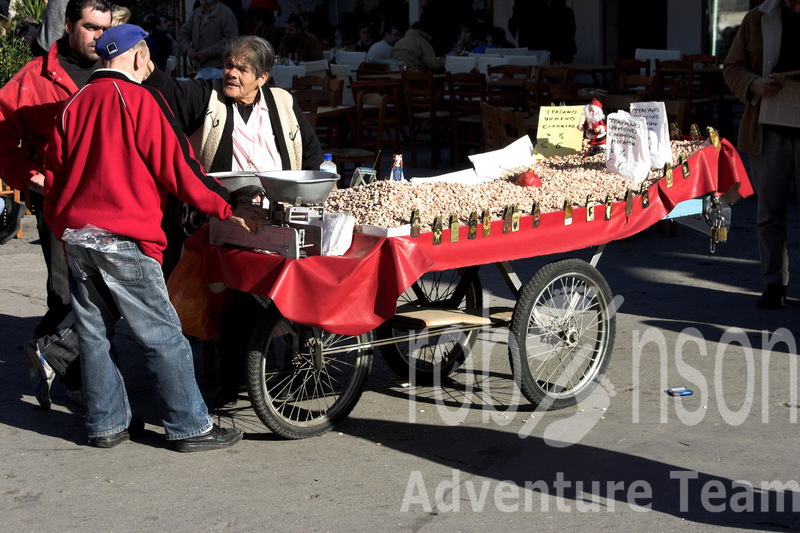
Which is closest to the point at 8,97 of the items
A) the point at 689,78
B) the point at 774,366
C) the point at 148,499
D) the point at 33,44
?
the point at 33,44

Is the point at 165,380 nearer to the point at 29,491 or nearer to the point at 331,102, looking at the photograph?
the point at 29,491

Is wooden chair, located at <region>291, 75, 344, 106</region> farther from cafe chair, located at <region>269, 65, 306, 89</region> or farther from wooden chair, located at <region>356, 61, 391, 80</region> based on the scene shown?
wooden chair, located at <region>356, 61, 391, 80</region>

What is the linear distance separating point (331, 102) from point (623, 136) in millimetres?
5807

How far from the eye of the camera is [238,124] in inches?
193

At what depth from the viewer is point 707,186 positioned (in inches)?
217

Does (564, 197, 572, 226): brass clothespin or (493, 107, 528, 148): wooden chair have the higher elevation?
(493, 107, 528, 148): wooden chair

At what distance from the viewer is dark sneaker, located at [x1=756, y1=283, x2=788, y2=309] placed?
6.53 meters

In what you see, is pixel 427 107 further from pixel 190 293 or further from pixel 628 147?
pixel 190 293

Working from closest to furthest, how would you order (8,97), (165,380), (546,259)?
(165,380)
(8,97)
(546,259)

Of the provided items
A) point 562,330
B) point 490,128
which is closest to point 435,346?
point 562,330

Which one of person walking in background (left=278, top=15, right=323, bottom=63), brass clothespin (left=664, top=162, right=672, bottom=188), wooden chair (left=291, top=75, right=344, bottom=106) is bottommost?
brass clothespin (left=664, top=162, right=672, bottom=188)

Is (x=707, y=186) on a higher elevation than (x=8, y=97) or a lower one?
lower

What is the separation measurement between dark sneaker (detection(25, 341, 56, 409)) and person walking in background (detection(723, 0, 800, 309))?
13.8 ft

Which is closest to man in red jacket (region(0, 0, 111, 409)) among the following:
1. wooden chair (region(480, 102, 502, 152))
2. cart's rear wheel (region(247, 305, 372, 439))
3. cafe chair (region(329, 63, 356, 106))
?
cart's rear wheel (region(247, 305, 372, 439))
